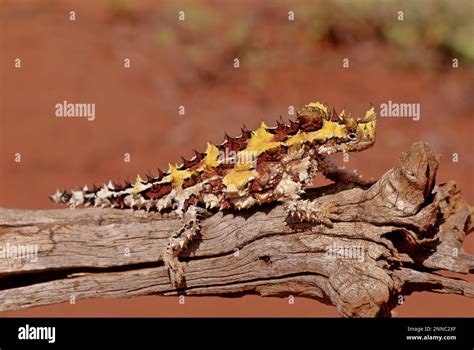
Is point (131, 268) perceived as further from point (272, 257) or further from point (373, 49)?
point (373, 49)

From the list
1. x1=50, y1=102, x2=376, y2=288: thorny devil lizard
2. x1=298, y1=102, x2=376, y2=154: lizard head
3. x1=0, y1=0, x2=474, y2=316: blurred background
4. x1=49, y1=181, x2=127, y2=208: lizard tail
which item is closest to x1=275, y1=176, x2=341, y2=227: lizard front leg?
x1=50, y1=102, x2=376, y2=288: thorny devil lizard

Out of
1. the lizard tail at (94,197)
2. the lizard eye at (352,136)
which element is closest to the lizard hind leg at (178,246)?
the lizard tail at (94,197)

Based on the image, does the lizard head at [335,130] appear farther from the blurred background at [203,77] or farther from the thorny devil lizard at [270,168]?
the blurred background at [203,77]

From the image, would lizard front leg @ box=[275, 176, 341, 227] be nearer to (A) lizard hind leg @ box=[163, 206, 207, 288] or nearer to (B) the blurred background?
(A) lizard hind leg @ box=[163, 206, 207, 288]

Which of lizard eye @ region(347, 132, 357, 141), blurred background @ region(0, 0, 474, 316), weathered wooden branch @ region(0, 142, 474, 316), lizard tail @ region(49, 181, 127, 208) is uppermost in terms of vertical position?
blurred background @ region(0, 0, 474, 316)

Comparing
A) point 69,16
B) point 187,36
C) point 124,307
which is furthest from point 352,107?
point 69,16

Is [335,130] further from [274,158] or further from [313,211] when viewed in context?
[313,211]

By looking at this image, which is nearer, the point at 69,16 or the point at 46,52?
the point at 46,52
